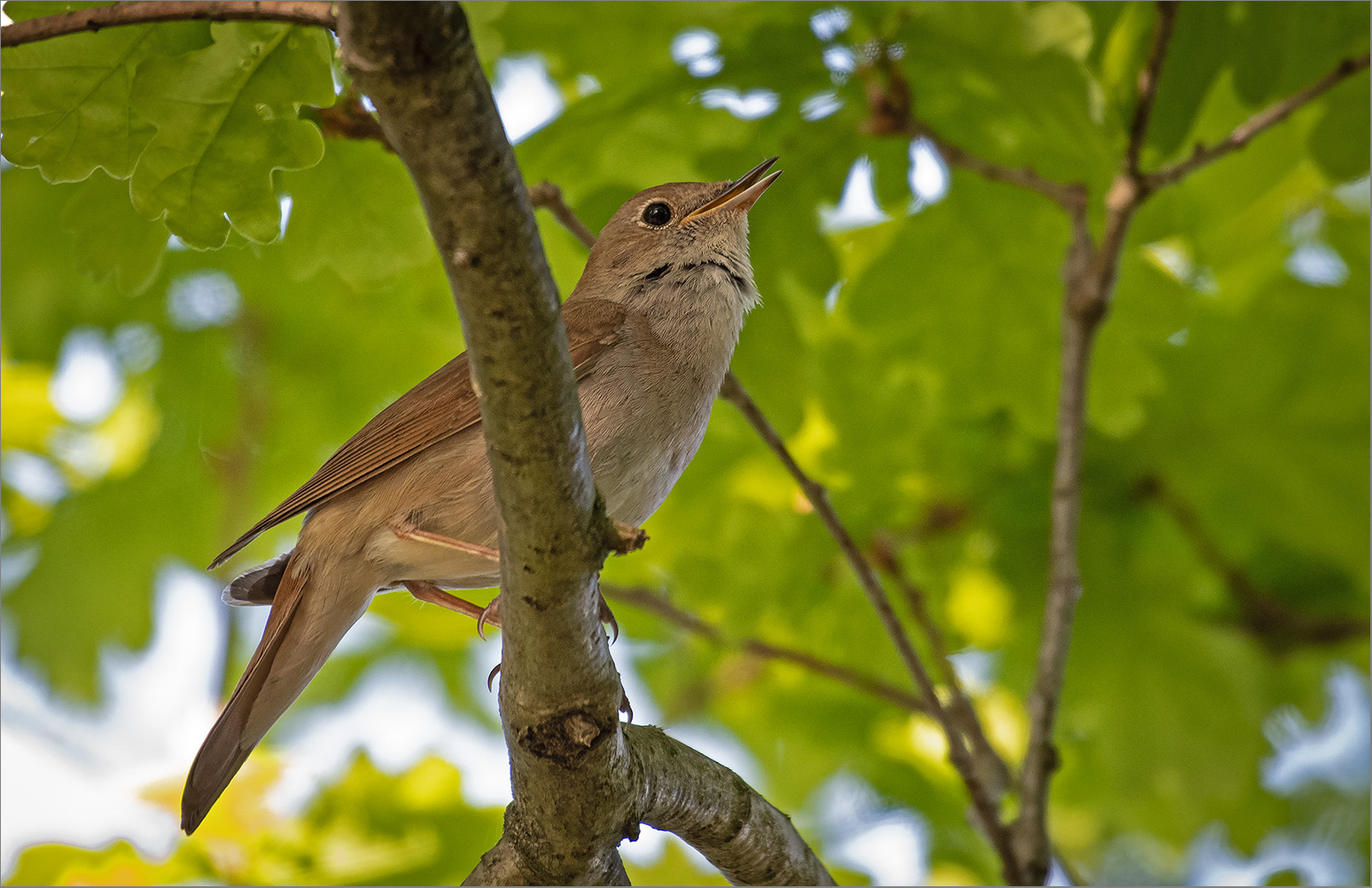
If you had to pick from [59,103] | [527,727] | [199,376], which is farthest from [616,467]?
[199,376]

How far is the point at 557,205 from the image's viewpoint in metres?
3.73

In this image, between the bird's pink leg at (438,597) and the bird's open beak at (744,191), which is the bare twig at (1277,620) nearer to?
the bird's open beak at (744,191)

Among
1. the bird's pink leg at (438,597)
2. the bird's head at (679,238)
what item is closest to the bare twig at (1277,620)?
the bird's head at (679,238)

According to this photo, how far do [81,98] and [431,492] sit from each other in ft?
4.60

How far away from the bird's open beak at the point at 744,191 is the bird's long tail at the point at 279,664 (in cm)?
190

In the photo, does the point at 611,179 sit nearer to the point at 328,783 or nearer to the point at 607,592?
the point at 607,592

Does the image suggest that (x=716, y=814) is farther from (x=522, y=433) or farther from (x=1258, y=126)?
(x=1258, y=126)

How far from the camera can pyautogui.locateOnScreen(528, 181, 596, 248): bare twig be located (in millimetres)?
3654

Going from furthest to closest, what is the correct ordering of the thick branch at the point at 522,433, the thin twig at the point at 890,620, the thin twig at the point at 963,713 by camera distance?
the thin twig at the point at 963,713 → the thin twig at the point at 890,620 → the thick branch at the point at 522,433

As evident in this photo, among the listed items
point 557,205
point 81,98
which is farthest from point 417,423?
point 81,98

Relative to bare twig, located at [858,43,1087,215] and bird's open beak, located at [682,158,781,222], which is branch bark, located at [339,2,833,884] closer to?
bird's open beak, located at [682,158,781,222]

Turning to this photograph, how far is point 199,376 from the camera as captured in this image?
6.13 m

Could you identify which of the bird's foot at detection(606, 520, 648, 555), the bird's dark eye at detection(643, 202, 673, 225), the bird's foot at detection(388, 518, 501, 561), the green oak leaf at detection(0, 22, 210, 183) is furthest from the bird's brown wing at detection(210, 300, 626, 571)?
the bird's foot at detection(606, 520, 648, 555)

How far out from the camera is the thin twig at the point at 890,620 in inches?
155
